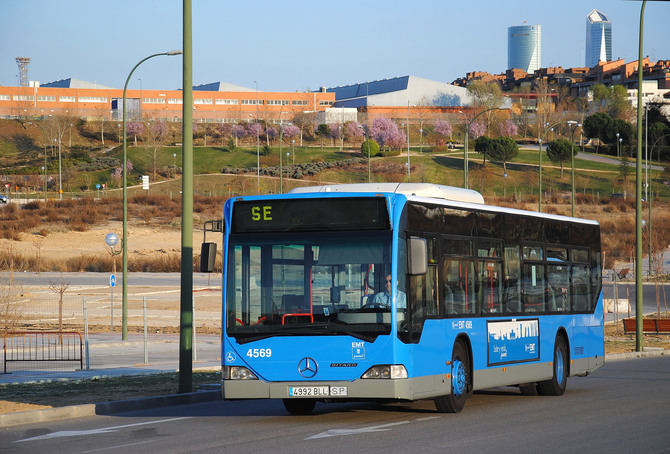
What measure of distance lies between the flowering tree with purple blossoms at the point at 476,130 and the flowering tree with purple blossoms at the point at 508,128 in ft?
8.81

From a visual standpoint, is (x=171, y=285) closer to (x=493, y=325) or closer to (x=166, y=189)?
(x=493, y=325)

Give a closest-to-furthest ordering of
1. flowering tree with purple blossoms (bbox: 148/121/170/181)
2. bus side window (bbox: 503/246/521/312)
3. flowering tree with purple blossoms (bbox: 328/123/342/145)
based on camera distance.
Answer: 1. bus side window (bbox: 503/246/521/312)
2. flowering tree with purple blossoms (bbox: 148/121/170/181)
3. flowering tree with purple blossoms (bbox: 328/123/342/145)

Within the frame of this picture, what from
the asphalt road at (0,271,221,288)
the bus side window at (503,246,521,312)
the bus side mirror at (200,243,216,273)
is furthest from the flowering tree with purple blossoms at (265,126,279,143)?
the bus side mirror at (200,243,216,273)

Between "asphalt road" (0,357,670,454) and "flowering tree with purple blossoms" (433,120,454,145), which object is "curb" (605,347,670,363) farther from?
"flowering tree with purple blossoms" (433,120,454,145)

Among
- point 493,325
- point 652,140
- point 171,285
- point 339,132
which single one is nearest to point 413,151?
point 339,132

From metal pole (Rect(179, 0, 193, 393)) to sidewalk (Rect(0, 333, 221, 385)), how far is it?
417 cm

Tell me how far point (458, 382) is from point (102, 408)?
209 inches

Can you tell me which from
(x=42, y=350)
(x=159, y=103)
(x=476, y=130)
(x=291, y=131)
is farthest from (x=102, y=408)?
(x=159, y=103)

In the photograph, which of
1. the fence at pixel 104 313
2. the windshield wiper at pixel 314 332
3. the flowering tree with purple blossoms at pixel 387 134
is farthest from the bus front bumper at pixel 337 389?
the flowering tree with purple blossoms at pixel 387 134

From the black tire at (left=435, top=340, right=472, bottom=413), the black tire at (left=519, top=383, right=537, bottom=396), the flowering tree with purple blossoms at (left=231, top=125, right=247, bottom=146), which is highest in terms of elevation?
the flowering tree with purple blossoms at (left=231, top=125, right=247, bottom=146)

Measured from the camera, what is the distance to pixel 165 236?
74562 millimetres

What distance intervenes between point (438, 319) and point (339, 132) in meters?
132

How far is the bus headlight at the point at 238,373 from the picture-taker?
13.3 m

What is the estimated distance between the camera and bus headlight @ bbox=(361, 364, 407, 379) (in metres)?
12.9
